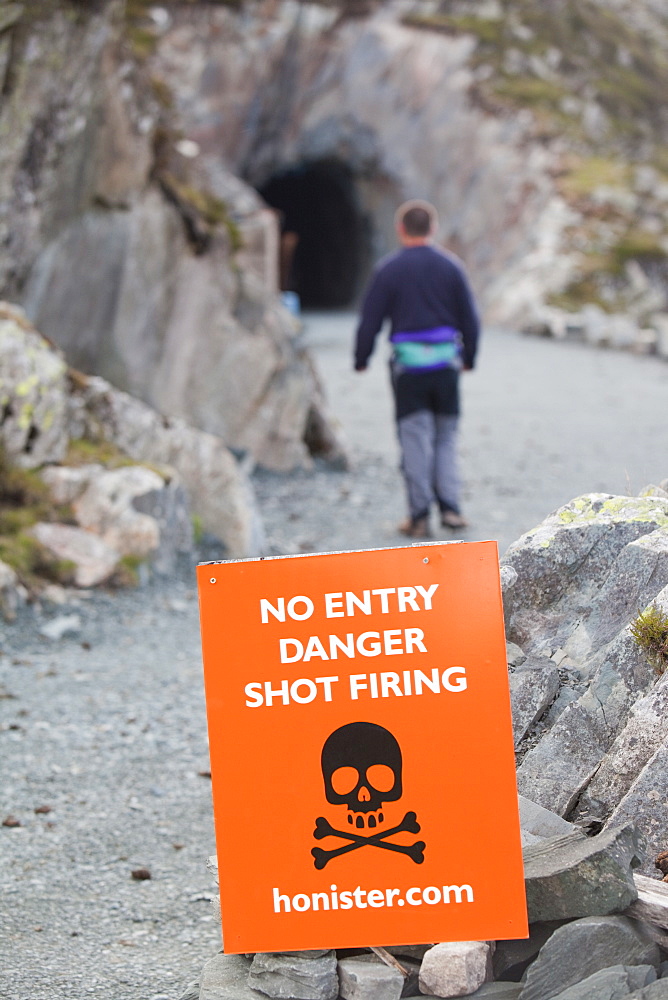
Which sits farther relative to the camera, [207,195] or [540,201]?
[540,201]

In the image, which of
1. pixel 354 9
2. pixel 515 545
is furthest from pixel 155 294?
pixel 354 9

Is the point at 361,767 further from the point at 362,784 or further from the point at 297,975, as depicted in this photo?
the point at 297,975

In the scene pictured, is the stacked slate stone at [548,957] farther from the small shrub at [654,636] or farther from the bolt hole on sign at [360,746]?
the small shrub at [654,636]

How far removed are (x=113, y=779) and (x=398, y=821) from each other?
2475mm

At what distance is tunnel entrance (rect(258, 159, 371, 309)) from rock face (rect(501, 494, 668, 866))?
2889 cm

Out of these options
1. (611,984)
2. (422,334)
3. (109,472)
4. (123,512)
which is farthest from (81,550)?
(611,984)

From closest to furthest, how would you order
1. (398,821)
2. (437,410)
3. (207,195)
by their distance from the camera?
(398,821)
(437,410)
(207,195)

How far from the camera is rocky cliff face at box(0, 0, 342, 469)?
920 centimetres

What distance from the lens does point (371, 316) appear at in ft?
26.2

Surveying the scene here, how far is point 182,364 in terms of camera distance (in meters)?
10.6

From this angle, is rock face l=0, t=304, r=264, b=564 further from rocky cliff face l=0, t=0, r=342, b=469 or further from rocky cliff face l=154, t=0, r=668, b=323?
rocky cliff face l=154, t=0, r=668, b=323

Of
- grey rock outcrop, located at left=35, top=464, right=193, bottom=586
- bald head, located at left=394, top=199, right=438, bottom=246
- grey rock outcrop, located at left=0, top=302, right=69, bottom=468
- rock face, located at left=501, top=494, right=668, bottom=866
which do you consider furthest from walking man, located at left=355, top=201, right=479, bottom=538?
rock face, located at left=501, top=494, right=668, bottom=866

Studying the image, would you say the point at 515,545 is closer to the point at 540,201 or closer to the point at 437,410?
the point at 437,410

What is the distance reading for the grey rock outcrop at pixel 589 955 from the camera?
259 cm
